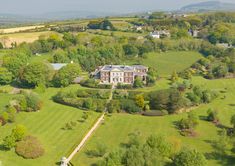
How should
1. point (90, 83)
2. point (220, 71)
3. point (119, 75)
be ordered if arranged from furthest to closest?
1. point (220, 71)
2. point (119, 75)
3. point (90, 83)

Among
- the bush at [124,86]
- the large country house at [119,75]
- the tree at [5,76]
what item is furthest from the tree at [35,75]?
the bush at [124,86]

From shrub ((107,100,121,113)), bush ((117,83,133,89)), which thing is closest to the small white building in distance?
bush ((117,83,133,89))

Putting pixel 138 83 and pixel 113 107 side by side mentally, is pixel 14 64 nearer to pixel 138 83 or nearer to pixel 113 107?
pixel 138 83

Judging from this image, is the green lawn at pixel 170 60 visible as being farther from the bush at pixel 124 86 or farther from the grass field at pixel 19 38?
the grass field at pixel 19 38

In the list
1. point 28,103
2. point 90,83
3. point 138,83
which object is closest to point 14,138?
point 28,103

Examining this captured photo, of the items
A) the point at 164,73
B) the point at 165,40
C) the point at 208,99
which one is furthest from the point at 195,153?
the point at 165,40
